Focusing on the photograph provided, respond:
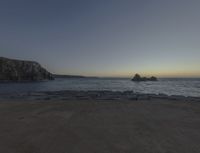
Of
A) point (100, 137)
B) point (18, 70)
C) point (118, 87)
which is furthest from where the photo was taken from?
point (18, 70)

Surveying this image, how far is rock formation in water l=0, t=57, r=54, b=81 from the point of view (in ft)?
296

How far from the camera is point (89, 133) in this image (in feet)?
21.8

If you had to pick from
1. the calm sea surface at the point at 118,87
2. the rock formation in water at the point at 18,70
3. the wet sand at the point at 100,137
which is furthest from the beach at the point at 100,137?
the rock formation in water at the point at 18,70

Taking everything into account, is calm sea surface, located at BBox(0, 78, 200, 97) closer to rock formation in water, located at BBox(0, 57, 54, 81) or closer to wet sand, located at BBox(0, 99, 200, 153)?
wet sand, located at BBox(0, 99, 200, 153)

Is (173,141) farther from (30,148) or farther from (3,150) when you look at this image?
(3,150)

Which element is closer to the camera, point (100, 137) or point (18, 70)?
point (100, 137)

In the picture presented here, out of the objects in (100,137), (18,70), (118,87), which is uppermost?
(18,70)

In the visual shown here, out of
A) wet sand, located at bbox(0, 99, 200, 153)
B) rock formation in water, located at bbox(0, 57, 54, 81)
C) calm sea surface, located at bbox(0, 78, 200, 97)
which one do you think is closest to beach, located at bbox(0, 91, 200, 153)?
wet sand, located at bbox(0, 99, 200, 153)

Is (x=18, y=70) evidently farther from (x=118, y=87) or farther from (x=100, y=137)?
(x=100, y=137)

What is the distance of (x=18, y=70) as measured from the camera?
9812cm

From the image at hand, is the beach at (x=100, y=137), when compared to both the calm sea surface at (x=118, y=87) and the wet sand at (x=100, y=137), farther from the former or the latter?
the calm sea surface at (x=118, y=87)

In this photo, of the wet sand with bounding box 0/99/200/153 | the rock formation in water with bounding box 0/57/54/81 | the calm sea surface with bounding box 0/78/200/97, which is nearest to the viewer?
the wet sand with bounding box 0/99/200/153

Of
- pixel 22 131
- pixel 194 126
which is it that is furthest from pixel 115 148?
pixel 194 126

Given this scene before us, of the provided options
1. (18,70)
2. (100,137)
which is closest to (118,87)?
(100,137)
